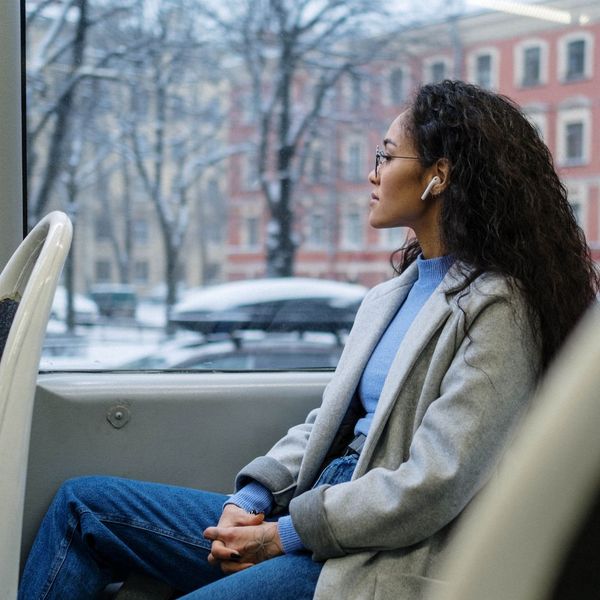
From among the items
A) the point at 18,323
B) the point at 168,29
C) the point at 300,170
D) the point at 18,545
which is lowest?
the point at 18,545

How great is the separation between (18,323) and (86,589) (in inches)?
28.2

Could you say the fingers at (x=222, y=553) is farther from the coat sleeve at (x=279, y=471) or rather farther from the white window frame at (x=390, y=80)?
the white window frame at (x=390, y=80)

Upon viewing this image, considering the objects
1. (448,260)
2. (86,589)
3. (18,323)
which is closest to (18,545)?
(18,323)

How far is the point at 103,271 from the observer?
15.3 ft

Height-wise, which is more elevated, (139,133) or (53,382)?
(139,133)

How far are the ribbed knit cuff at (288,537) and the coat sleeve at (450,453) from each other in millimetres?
57

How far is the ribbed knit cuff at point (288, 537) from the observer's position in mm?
1204

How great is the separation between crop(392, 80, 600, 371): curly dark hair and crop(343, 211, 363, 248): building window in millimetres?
3277

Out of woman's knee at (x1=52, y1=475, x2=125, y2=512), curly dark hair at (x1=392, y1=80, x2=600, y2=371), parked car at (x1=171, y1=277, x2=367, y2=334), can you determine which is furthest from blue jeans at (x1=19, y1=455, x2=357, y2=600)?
parked car at (x1=171, y1=277, x2=367, y2=334)

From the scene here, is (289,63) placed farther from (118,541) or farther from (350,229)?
(118,541)

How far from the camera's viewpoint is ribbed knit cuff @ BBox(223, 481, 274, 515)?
53.9 inches

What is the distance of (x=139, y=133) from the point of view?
4.55 metres

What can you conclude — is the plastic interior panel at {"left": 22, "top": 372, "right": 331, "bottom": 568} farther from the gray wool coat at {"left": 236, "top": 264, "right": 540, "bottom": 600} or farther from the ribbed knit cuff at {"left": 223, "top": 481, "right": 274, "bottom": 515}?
the gray wool coat at {"left": 236, "top": 264, "right": 540, "bottom": 600}

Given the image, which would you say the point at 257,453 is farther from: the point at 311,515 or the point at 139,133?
the point at 139,133
